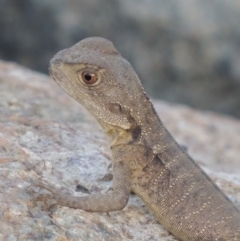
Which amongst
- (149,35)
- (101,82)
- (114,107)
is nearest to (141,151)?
(114,107)

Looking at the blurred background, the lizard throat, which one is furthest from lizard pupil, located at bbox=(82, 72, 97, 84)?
the blurred background

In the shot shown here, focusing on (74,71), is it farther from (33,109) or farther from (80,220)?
(33,109)

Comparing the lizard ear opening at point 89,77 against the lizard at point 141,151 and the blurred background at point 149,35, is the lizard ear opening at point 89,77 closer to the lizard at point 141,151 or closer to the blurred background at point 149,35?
the lizard at point 141,151

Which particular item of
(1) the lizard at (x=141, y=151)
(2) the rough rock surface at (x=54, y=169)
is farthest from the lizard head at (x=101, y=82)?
(2) the rough rock surface at (x=54, y=169)

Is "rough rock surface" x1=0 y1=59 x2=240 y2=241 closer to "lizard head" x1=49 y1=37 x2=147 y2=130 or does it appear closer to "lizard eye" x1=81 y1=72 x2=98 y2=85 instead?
"lizard head" x1=49 y1=37 x2=147 y2=130

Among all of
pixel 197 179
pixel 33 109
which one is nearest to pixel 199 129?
pixel 33 109

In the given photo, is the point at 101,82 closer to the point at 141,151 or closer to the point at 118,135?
the point at 118,135

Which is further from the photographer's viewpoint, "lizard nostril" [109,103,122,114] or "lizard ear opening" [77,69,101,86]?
"lizard nostril" [109,103,122,114]
